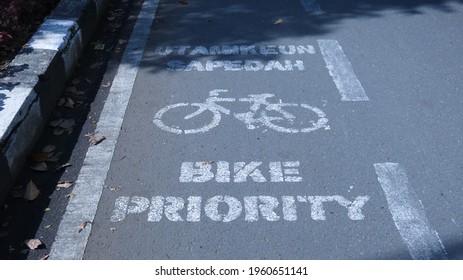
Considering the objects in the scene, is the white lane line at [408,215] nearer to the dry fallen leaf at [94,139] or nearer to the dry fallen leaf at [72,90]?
the dry fallen leaf at [94,139]

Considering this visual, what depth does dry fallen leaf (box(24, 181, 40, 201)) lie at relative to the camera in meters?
4.10

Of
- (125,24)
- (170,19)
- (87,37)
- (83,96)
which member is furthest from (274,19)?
(83,96)

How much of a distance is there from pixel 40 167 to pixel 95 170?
0.40 metres

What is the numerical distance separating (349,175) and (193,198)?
1142 mm

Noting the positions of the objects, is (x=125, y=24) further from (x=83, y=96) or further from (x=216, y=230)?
(x=216, y=230)

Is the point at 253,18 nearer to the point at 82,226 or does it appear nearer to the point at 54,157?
the point at 54,157

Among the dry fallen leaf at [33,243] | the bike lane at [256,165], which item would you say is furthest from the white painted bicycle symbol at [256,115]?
the dry fallen leaf at [33,243]

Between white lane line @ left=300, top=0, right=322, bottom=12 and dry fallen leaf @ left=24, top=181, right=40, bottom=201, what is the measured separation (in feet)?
15.6

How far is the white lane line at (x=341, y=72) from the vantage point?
5.48m

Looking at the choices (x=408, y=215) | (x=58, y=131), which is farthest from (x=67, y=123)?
(x=408, y=215)

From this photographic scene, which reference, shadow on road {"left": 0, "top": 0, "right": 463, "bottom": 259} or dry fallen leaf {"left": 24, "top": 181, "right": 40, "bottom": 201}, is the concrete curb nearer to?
dry fallen leaf {"left": 24, "top": 181, "right": 40, "bottom": 201}

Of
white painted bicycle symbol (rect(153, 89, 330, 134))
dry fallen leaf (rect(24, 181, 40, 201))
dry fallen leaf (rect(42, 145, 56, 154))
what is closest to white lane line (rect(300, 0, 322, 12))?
white painted bicycle symbol (rect(153, 89, 330, 134))

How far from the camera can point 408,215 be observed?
3.93 metres

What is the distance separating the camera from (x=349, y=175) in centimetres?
433
